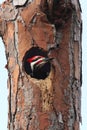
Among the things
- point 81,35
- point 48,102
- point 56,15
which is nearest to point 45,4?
point 56,15

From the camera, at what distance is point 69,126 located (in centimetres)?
168

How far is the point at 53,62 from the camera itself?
5.63 ft

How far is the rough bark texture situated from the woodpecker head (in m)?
0.03

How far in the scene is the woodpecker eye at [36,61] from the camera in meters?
1.74

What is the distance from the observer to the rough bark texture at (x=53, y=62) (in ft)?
5.51

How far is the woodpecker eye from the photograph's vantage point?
1.74 m

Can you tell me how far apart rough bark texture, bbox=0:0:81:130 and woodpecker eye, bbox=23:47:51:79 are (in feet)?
0.04

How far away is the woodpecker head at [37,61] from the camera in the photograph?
5.66 ft

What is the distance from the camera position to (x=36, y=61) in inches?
67.9

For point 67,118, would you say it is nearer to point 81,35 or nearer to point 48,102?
point 48,102

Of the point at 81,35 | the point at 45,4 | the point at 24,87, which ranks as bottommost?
the point at 24,87

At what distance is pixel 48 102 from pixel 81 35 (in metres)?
0.27

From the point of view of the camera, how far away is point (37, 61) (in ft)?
5.67

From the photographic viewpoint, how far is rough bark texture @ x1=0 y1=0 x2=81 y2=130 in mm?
1679
